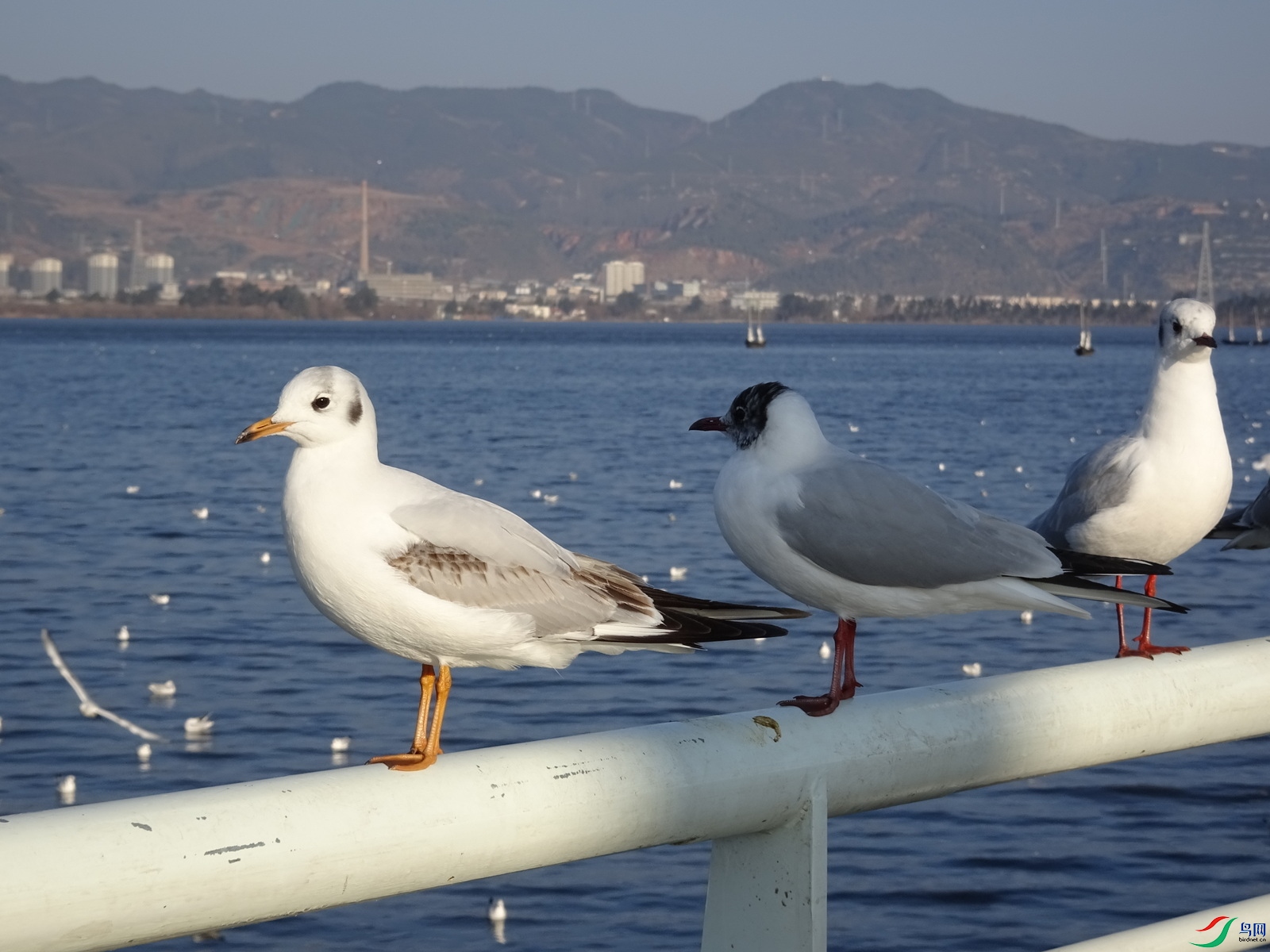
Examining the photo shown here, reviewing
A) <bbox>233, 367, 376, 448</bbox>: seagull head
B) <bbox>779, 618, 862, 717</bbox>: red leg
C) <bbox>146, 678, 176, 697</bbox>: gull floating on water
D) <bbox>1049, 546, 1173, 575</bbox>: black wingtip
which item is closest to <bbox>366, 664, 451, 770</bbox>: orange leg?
<bbox>233, 367, 376, 448</bbox>: seagull head

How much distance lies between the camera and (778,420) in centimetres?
422

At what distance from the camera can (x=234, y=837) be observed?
171cm

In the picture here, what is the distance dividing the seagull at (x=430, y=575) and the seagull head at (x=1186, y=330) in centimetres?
233

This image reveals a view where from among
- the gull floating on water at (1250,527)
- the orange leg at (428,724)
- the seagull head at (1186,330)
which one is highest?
the seagull head at (1186,330)

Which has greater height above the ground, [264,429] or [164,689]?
[264,429]

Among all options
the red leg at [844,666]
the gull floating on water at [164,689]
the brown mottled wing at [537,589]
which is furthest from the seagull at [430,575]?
the gull floating on water at [164,689]

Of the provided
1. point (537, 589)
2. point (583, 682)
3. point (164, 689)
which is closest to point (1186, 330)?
point (537, 589)

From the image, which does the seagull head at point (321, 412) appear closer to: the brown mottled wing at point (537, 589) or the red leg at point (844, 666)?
the brown mottled wing at point (537, 589)

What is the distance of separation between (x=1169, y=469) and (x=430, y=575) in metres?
2.63

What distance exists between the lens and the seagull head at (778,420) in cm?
421

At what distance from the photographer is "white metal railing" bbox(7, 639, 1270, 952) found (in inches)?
64.1

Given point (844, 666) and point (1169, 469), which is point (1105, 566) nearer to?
point (844, 666)

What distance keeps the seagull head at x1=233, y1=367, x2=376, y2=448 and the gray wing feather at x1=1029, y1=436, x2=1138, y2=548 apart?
2.63m

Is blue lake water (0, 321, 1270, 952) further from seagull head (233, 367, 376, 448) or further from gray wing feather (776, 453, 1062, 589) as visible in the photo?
seagull head (233, 367, 376, 448)
